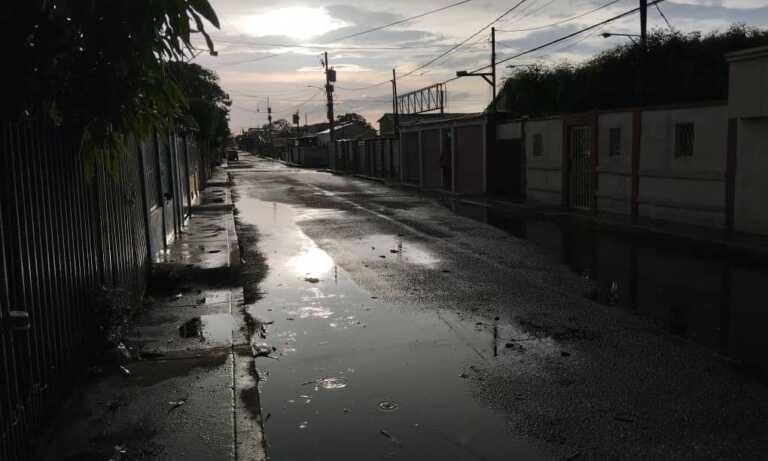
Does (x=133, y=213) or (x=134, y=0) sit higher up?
(x=134, y=0)

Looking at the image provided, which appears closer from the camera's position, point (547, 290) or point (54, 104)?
point (54, 104)

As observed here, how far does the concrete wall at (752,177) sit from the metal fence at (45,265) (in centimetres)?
1131

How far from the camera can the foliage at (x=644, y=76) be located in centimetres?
2933

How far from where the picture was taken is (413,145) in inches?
1432

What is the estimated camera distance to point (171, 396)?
5.22m

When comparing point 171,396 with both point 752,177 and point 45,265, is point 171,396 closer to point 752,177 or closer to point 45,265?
point 45,265

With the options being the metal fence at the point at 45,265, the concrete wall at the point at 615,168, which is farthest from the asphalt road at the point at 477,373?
the concrete wall at the point at 615,168

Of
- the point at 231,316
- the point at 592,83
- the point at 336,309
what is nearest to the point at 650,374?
the point at 336,309

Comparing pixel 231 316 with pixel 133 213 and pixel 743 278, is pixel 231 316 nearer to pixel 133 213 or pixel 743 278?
pixel 133 213

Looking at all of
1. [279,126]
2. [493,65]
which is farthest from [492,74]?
[279,126]

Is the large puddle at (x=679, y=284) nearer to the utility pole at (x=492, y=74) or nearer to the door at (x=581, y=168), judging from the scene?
the door at (x=581, y=168)

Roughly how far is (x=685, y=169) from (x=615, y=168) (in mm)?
2476

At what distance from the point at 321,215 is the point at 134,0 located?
16.1 m

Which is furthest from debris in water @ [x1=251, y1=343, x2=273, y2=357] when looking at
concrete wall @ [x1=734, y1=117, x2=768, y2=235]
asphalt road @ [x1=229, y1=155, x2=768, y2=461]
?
concrete wall @ [x1=734, y1=117, x2=768, y2=235]
